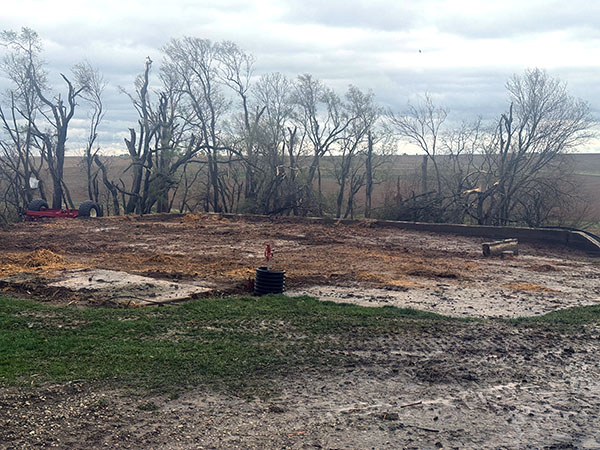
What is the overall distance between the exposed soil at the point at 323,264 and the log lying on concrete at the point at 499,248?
0.29m

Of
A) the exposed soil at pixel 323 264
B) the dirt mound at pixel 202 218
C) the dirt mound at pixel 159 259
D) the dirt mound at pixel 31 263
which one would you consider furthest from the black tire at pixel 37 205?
the dirt mound at pixel 159 259

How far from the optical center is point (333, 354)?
681 cm

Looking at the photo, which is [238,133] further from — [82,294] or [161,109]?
[82,294]

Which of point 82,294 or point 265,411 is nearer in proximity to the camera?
point 265,411

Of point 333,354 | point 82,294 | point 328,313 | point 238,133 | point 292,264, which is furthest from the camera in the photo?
point 238,133

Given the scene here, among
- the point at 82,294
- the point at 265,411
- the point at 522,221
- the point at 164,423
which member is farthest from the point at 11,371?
the point at 522,221

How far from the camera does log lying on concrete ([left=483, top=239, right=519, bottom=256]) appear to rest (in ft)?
56.2

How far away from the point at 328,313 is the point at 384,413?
3731mm

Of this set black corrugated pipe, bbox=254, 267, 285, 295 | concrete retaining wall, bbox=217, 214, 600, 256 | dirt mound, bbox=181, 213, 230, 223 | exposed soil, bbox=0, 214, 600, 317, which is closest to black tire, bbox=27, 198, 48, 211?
exposed soil, bbox=0, 214, 600, 317

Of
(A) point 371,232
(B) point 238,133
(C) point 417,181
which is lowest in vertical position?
(A) point 371,232

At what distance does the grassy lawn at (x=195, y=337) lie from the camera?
592cm

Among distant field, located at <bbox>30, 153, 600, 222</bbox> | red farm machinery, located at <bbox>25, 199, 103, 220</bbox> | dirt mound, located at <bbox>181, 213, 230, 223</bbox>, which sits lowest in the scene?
dirt mound, located at <bbox>181, 213, 230, 223</bbox>

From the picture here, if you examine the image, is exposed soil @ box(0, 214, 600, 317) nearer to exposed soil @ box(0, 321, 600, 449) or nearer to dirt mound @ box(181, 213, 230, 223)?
dirt mound @ box(181, 213, 230, 223)

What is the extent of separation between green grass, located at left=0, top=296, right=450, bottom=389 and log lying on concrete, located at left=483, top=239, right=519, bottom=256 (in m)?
8.56
